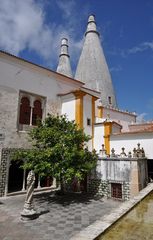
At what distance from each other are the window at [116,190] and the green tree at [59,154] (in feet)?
7.58

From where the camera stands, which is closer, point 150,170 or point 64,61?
point 150,170

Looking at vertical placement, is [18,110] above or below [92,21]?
below

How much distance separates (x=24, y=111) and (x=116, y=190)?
9056 mm

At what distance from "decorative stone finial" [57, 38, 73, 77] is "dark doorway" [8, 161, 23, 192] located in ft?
92.9

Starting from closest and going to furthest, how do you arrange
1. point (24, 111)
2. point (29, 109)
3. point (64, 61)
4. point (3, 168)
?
1. point (3, 168)
2. point (24, 111)
3. point (29, 109)
4. point (64, 61)

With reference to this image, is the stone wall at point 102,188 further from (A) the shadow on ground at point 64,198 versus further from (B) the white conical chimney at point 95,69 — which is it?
(B) the white conical chimney at point 95,69

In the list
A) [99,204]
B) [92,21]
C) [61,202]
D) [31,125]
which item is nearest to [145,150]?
[99,204]

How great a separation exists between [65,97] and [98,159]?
6300 mm

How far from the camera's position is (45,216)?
33.9ft

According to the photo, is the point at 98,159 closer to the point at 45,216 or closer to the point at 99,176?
the point at 99,176

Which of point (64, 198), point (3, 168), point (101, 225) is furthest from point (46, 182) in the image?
point (101, 225)

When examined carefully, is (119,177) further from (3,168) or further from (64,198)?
(3,168)

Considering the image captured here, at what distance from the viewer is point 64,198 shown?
1399cm

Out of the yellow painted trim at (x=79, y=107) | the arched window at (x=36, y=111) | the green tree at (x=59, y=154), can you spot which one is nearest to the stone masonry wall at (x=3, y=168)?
the green tree at (x=59, y=154)
